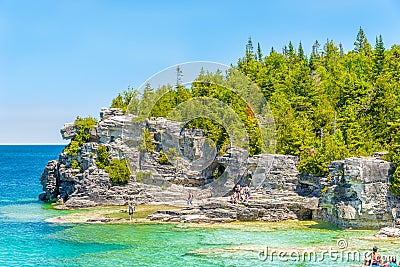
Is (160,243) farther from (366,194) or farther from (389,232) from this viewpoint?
(389,232)

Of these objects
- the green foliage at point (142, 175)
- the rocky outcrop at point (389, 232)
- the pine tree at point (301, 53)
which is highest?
the pine tree at point (301, 53)

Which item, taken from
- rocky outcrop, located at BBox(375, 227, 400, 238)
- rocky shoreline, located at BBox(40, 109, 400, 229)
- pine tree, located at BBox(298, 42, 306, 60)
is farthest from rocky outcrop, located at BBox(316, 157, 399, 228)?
pine tree, located at BBox(298, 42, 306, 60)

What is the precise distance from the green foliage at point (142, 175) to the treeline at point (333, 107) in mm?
8559

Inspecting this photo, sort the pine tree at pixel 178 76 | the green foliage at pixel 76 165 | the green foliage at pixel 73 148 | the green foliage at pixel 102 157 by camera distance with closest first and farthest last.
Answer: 1. the green foliage at pixel 102 157
2. the green foliage at pixel 76 165
3. the green foliage at pixel 73 148
4. the pine tree at pixel 178 76

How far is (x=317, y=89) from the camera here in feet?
163

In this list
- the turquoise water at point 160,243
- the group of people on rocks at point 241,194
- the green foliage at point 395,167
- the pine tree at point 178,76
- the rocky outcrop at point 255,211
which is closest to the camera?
the turquoise water at point 160,243

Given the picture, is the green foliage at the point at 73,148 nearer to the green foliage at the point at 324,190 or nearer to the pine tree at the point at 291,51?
the green foliage at the point at 324,190

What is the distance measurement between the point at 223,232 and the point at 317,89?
26.0 metres

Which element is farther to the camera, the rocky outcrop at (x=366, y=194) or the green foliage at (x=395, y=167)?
the rocky outcrop at (x=366, y=194)

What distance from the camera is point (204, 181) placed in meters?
43.1

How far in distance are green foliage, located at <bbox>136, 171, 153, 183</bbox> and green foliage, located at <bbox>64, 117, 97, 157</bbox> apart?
5.99 metres

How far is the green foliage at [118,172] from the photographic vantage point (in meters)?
41.8

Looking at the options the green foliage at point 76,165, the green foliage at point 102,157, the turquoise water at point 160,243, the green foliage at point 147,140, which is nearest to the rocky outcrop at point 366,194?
the turquoise water at point 160,243

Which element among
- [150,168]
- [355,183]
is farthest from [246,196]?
[150,168]
